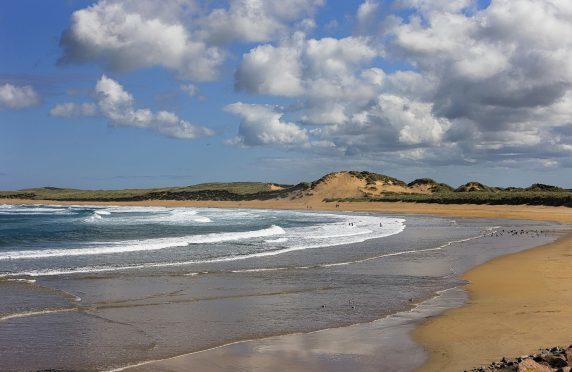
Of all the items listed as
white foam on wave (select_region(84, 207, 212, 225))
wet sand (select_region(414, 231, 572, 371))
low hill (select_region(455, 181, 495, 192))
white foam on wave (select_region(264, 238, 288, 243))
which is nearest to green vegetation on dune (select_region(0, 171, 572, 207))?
low hill (select_region(455, 181, 495, 192))

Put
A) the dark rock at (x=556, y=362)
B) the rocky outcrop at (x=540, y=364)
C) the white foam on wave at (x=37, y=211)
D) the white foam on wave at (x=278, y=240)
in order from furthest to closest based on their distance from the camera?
the white foam on wave at (x=37, y=211)
the white foam on wave at (x=278, y=240)
the dark rock at (x=556, y=362)
the rocky outcrop at (x=540, y=364)

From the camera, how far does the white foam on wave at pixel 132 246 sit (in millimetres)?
23266

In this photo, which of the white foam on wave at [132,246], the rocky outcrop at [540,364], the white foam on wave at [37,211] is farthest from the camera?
the white foam on wave at [37,211]

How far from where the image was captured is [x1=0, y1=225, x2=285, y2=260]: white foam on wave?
23.3 meters

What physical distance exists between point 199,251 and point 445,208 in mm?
56655

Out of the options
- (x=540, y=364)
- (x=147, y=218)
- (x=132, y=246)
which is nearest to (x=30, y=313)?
(x=540, y=364)

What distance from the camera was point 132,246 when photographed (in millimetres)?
26875

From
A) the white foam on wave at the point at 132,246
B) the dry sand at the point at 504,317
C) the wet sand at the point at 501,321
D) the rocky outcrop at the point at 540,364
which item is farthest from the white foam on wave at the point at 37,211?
the rocky outcrop at the point at 540,364

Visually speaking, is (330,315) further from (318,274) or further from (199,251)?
(199,251)

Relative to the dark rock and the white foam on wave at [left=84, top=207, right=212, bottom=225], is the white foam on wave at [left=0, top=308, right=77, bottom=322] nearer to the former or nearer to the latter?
the dark rock

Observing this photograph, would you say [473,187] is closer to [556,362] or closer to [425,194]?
[425,194]

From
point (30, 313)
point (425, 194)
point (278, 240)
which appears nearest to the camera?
point (30, 313)

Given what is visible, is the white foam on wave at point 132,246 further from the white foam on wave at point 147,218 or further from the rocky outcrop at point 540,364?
the rocky outcrop at point 540,364

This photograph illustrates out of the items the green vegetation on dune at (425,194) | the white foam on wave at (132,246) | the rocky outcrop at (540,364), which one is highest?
the green vegetation on dune at (425,194)
